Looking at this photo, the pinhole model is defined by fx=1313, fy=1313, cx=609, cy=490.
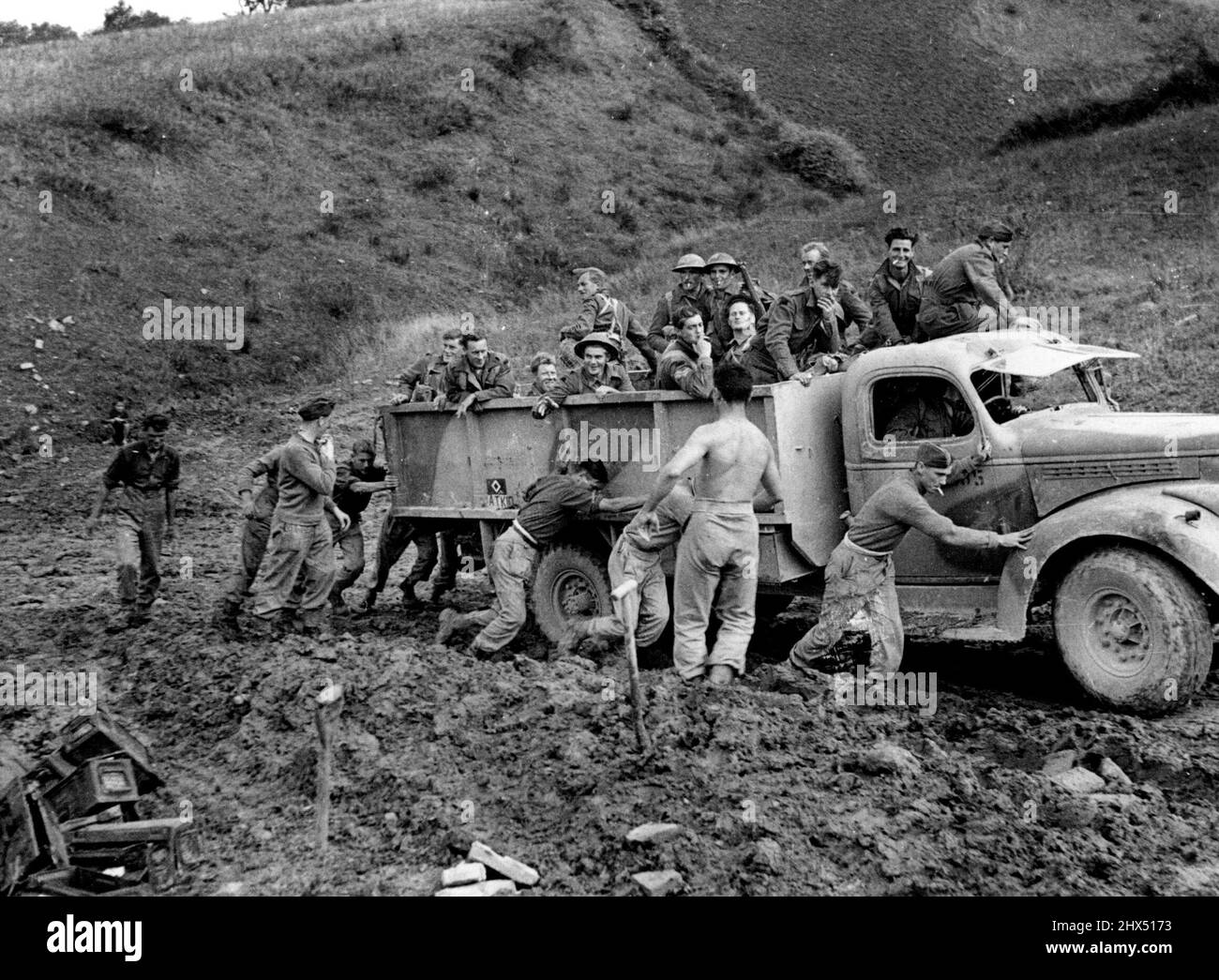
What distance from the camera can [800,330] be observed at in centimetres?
894

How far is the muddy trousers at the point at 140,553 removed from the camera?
1021 cm

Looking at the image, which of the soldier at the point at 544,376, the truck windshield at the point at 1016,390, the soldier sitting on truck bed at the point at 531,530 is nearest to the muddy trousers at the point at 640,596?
the soldier sitting on truck bed at the point at 531,530

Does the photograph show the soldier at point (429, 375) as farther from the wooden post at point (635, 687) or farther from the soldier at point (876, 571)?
the wooden post at point (635, 687)

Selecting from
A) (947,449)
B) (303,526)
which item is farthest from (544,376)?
(947,449)

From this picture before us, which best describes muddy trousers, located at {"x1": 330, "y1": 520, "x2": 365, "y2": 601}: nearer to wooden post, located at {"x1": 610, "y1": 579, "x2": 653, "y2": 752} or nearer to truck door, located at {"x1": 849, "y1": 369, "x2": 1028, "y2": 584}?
truck door, located at {"x1": 849, "y1": 369, "x2": 1028, "y2": 584}

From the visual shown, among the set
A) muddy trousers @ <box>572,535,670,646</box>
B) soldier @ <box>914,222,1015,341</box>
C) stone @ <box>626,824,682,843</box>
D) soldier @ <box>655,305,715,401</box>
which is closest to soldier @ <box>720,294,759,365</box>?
soldier @ <box>655,305,715,401</box>

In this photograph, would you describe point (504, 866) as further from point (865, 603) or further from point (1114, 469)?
point (1114, 469)

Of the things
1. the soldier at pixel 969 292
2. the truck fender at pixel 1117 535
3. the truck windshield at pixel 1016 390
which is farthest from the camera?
the soldier at pixel 969 292

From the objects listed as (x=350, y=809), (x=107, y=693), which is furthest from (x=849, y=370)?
(x=107, y=693)

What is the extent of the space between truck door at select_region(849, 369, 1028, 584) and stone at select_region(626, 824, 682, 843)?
120 inches

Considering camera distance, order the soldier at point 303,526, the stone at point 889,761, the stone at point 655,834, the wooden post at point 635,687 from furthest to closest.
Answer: the soldier at point 303,526
the wooden post at point 635,687
the stone at point 889,761
the stone at point 655,834

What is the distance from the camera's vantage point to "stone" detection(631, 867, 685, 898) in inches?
196

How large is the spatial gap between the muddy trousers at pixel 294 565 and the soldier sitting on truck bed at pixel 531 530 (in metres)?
1.51
